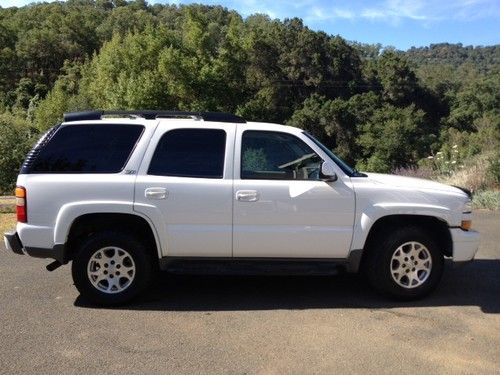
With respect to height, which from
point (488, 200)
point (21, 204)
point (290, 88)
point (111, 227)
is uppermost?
point (290, 88)

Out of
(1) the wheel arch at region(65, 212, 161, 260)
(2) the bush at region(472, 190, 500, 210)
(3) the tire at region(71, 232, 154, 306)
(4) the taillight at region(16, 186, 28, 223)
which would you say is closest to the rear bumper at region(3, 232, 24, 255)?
(4) the taillight at region(16, 186, 28, 223)

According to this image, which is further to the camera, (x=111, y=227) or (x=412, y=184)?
(x=412, y=184)

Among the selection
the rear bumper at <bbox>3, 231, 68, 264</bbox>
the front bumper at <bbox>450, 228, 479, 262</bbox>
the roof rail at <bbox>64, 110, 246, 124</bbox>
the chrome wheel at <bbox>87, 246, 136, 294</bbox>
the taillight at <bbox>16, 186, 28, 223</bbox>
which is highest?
the roof rail at <bbox>64, 110, 246, 124</bbox>

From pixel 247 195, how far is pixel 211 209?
1.21ft

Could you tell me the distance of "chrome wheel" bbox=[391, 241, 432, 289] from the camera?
5703 mm

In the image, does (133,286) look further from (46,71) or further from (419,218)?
(46,71)

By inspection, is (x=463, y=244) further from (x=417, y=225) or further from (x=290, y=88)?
(x=290, y=88)

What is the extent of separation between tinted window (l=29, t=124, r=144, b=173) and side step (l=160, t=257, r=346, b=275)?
1091mm

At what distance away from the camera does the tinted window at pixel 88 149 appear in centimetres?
554

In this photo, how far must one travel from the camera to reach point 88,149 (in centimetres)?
561

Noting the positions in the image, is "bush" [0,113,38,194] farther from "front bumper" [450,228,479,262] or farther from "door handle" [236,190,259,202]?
"front bumper" [450,228,479,262]

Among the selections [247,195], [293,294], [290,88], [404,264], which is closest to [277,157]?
[247,195]

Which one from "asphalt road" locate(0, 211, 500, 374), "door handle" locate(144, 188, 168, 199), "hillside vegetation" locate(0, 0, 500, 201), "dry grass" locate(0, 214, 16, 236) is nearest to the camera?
"asphalt road" locate(0, 211, 500, 374)

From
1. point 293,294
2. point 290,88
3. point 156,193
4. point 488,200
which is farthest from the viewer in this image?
point 290,88
